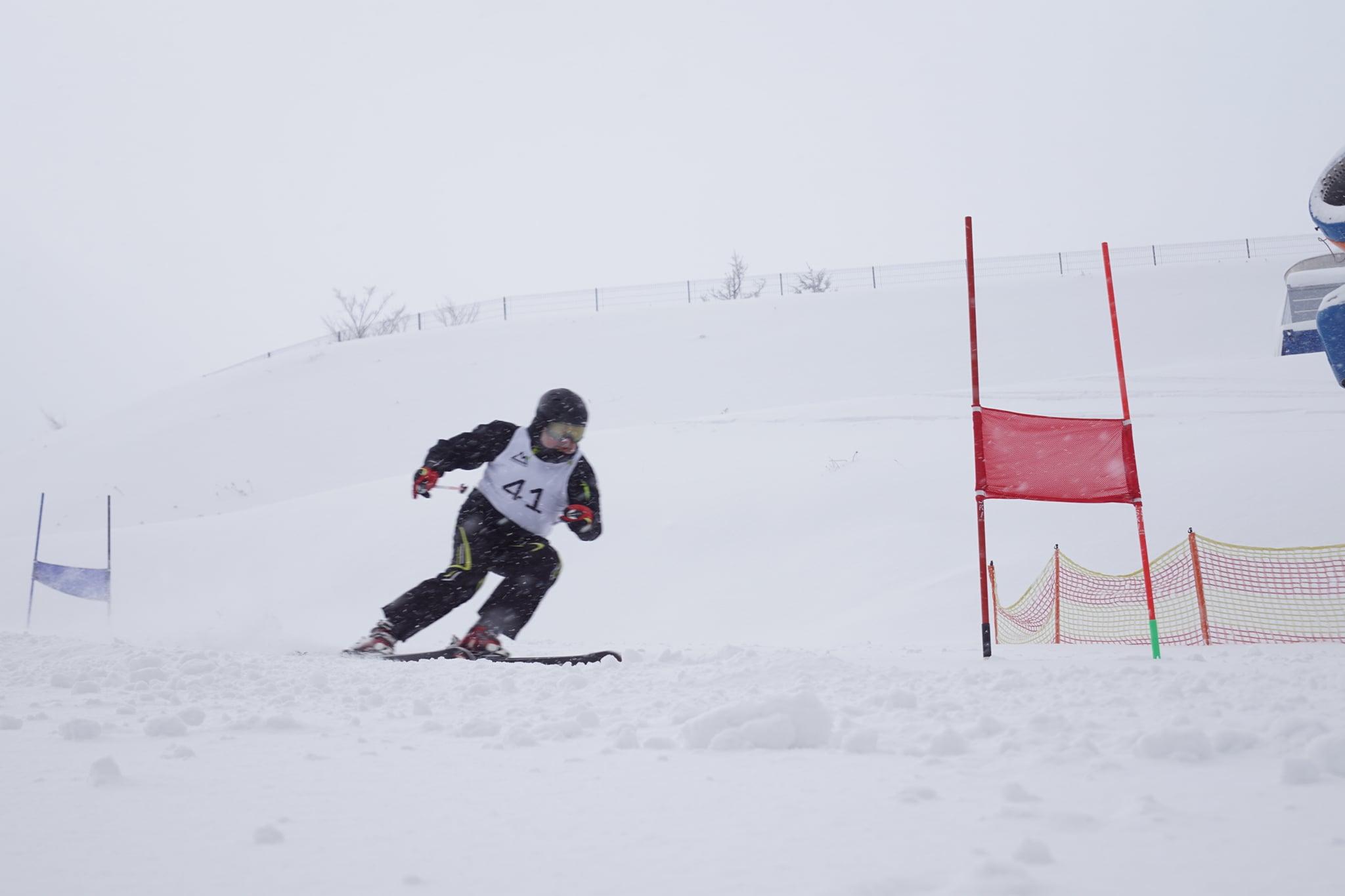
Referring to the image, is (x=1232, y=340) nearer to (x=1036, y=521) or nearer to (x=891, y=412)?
(x=891, y=412)

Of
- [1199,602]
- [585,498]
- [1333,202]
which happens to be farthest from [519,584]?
[1333,202]

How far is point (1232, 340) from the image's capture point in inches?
1085

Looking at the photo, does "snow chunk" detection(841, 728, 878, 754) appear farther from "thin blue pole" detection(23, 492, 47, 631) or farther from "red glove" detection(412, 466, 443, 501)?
"thin blue pole" detection(23, 492, 47, 631)

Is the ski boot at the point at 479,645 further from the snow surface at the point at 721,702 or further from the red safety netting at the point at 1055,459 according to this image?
the red safety netting at the point at 1055,459

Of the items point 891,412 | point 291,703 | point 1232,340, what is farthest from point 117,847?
point 1232,340

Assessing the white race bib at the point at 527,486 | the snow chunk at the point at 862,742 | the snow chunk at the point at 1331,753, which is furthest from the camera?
the white race bib at the point at 527,486

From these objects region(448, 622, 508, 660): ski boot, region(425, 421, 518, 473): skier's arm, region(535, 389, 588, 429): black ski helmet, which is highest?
region(535, 389, 588, 429): black ski helmet

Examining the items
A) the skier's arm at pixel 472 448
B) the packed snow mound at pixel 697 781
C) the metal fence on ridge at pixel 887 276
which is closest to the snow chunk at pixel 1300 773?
the packed snow mound at pixel 697 781

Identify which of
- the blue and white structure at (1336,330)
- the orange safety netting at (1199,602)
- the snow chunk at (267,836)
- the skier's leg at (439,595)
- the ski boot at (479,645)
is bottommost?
the orange safety netting at (1199,602)

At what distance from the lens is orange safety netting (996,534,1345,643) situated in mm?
7082

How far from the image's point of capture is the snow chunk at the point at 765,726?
259 cm

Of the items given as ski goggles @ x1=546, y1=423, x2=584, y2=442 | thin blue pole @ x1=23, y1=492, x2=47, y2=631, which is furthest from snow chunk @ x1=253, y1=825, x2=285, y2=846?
thin blue pole @ x1=23, y1=492, x2=47, y2=631

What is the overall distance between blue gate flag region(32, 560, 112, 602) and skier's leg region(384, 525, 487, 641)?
823 centimetres

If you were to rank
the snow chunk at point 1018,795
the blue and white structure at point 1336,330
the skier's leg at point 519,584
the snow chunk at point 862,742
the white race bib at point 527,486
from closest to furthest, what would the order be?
the snow chunk at point 1018,795
the snow chunk at point 862,742
the blue and white structure at point 1336,330
the skier's leg at point 519,584
the white race bib at point 527,486
